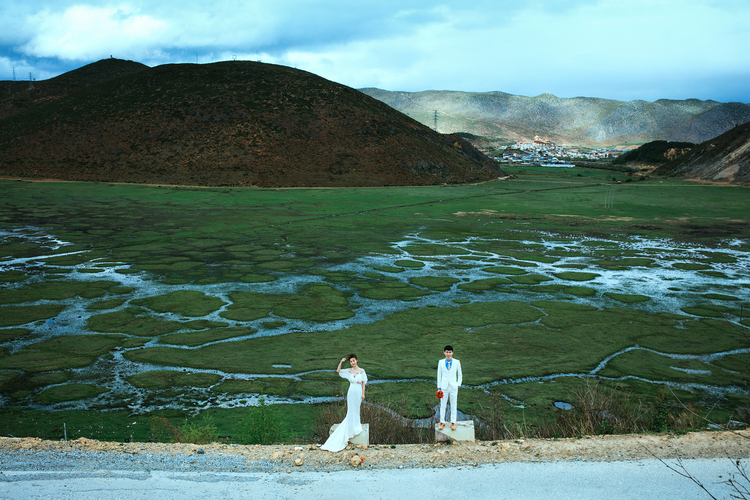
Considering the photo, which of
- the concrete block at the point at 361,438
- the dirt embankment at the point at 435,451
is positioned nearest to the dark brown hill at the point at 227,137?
the dirt embankment at the point at 435,451

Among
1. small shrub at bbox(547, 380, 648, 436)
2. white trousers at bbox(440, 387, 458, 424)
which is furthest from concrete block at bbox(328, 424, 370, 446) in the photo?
small shrub at bbox(547, 380, 648, 436)

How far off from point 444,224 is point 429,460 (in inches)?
1420

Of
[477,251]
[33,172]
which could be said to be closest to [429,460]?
[477,251]

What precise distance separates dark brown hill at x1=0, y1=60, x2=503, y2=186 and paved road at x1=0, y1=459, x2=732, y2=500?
68301 mm

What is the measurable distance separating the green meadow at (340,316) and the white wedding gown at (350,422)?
6.33 feet

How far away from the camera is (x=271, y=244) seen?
1313 inches

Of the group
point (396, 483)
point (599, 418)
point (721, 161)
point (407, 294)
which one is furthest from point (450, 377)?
point (721, 161)

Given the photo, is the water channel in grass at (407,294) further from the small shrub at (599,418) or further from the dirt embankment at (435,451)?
the dirt embankment at (435,451)

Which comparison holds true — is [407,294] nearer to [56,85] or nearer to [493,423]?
[493,423]

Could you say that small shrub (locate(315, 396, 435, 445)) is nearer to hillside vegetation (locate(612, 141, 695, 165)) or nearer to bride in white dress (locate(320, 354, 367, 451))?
bride in white dress (locate(320, 354, 367, 451))

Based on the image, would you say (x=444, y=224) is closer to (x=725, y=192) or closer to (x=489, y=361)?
(x=489, y=361)

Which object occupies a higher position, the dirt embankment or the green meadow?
the dirt embankment

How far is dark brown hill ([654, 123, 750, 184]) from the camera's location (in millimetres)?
78688

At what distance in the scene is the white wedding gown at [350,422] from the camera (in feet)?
28.7
